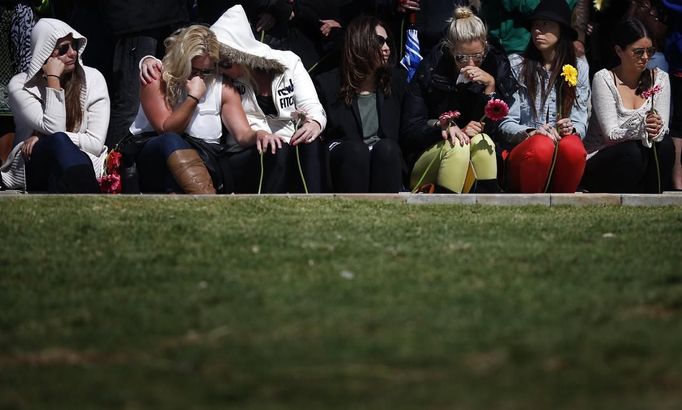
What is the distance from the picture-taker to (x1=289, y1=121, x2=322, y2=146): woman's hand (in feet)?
30.2

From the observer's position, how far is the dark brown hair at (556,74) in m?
9.81

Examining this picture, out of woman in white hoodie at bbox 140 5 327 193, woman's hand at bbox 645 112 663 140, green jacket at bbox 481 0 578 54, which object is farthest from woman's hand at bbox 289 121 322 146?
woman's hand at bbox 645 112 663 140

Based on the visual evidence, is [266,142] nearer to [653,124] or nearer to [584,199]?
[584,199]

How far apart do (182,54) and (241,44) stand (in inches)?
18.9

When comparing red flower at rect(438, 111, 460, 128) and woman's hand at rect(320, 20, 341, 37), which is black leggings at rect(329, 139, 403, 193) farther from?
woman's hand at rect(320, 20, 341, 37)

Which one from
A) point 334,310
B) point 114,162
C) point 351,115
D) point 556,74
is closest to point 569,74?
point 556,74

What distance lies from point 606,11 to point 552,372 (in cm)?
681

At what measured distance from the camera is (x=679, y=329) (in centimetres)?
472

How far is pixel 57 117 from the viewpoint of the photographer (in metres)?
9.27

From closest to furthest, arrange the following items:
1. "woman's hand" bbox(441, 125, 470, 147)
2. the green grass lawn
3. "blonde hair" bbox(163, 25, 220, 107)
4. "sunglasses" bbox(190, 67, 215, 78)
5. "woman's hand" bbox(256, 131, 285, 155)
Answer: the green grass lawn → "woman's hand" bbox(256, 131, 285, 155) → "blonde hair" bbox(163, 25, 220, 107) → "sunglasses" bbox(190, 67, 215, 78) → "woman's hand" bbox(441, 125, 470, 147)

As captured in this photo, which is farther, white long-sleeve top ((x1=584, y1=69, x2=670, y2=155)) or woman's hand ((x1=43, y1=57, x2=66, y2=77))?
white long-sleeve top ((x1=584, y1=69, x2=670, y2=155))

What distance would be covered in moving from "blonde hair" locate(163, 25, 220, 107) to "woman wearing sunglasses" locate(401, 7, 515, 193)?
4.92 feet

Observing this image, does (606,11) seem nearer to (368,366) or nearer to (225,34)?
(225,34)

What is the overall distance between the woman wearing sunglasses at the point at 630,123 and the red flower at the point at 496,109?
2.91 feet
